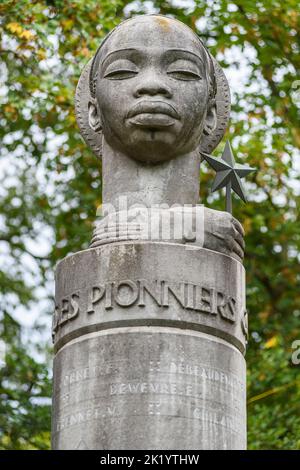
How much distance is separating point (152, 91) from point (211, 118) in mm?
1136

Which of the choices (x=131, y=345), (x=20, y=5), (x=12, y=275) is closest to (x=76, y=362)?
(x=131, y=345)

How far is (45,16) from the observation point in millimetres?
23047

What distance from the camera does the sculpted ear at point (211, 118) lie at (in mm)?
15250

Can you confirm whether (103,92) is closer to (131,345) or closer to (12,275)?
(131,345)

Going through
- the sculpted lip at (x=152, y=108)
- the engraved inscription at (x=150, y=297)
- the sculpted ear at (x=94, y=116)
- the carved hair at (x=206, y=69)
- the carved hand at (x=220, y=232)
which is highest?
the carved hair at (x=206, y=69)

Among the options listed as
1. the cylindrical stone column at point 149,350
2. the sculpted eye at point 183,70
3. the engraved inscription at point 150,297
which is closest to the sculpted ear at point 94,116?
the sculpted eye at point 183,70

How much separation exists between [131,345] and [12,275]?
1463cm

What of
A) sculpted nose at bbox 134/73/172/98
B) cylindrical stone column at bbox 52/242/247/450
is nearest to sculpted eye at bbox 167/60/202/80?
sculpted nose at bbox 134/73/172/98

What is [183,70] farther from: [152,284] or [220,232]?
[152,284]

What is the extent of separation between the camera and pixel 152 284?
531 inches

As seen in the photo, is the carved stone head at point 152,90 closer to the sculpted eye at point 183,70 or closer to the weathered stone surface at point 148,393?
the sculpted eye at point 183,70

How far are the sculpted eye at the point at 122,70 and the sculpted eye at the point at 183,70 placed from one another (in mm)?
349

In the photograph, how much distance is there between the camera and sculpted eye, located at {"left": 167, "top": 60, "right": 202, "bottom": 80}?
14.6m

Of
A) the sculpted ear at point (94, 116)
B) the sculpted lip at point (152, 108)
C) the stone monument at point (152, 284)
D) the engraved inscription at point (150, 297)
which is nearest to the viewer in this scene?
the stone monument at point (152, 284)
